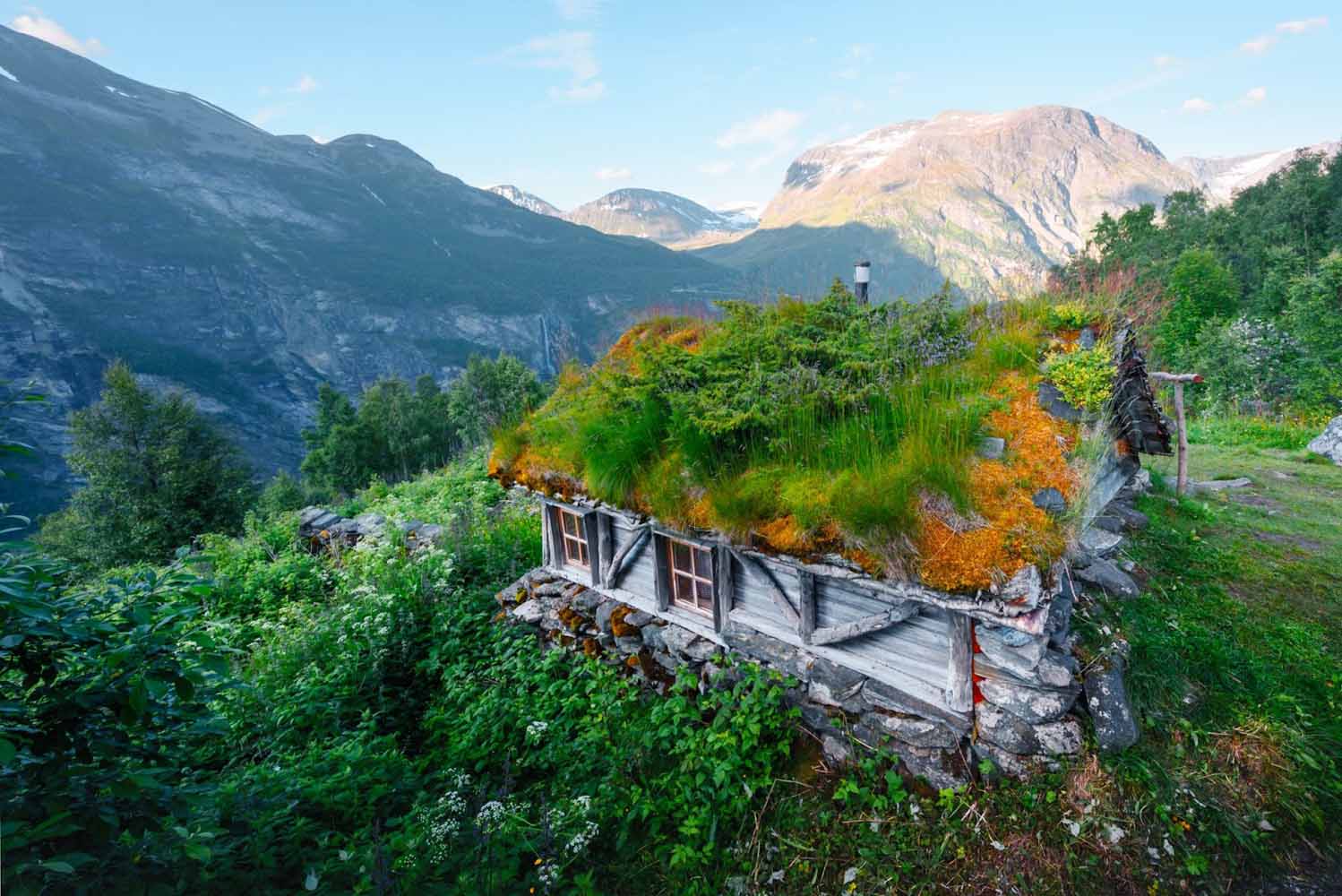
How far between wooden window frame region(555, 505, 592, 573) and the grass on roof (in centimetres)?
75

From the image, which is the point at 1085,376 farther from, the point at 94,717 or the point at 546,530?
the point at 94,717

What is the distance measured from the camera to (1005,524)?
4039 mm

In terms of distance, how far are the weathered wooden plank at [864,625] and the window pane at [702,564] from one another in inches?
50.5

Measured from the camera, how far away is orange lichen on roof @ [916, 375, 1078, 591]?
3914 millimetres

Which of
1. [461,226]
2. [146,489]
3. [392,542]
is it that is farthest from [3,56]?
[392,542]

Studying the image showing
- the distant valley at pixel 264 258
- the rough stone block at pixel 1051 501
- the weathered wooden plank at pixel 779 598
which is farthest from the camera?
the distant valley at pixel 264 258

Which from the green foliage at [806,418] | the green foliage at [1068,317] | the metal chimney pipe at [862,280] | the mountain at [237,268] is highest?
the mountain at [237,268]

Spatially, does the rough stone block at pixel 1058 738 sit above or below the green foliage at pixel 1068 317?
below

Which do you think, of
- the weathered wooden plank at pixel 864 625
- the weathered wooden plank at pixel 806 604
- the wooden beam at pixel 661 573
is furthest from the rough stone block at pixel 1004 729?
the wooden beam at pixel 661 573

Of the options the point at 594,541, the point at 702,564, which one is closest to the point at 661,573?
the point at 702,564

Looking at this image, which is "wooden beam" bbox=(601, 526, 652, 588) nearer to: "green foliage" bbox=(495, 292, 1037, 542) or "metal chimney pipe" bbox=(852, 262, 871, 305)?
"green foliage" bbox=(495, 292, 1037, 542)

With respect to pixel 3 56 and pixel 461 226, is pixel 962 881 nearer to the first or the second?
pixel 461 226

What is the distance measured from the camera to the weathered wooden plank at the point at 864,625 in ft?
15.3

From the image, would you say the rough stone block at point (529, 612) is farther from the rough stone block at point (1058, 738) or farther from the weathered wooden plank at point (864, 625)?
the rough stone block at point (1058, 738)
